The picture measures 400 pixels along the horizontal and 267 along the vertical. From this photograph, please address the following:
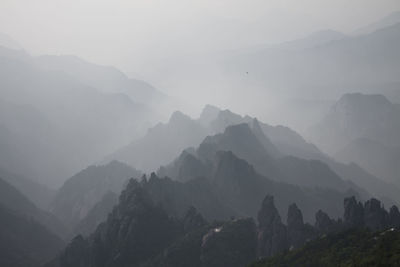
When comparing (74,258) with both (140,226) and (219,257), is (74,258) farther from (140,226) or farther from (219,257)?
(219,257)

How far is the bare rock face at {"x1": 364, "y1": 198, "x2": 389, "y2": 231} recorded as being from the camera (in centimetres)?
18550

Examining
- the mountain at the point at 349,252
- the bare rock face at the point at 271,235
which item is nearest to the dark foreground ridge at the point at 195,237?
the bare rock face at the point at 271,235

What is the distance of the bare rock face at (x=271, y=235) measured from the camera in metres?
178

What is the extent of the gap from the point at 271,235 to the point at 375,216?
4116 centimetres

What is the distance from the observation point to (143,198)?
200 m

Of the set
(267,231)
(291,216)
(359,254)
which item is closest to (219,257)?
(267,231)

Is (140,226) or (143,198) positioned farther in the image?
(143,198)

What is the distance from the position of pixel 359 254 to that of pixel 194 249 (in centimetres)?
8329

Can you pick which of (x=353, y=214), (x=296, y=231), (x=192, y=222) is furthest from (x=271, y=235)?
(x=353, y=214)

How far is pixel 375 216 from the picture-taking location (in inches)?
7387

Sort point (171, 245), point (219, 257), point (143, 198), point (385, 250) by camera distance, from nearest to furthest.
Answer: point (385, 250) < point (219, 257) < point (171, 245) < point (143, 198)

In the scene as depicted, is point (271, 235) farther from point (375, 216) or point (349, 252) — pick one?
point (349, 252)

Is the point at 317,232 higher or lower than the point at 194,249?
higher

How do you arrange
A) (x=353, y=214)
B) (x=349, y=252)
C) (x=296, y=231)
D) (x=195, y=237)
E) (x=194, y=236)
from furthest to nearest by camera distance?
(x=353, y=214)
(x=296, y=231)
(x=194, y=236)
(x=195, y=237)
(x=349, y=252)
